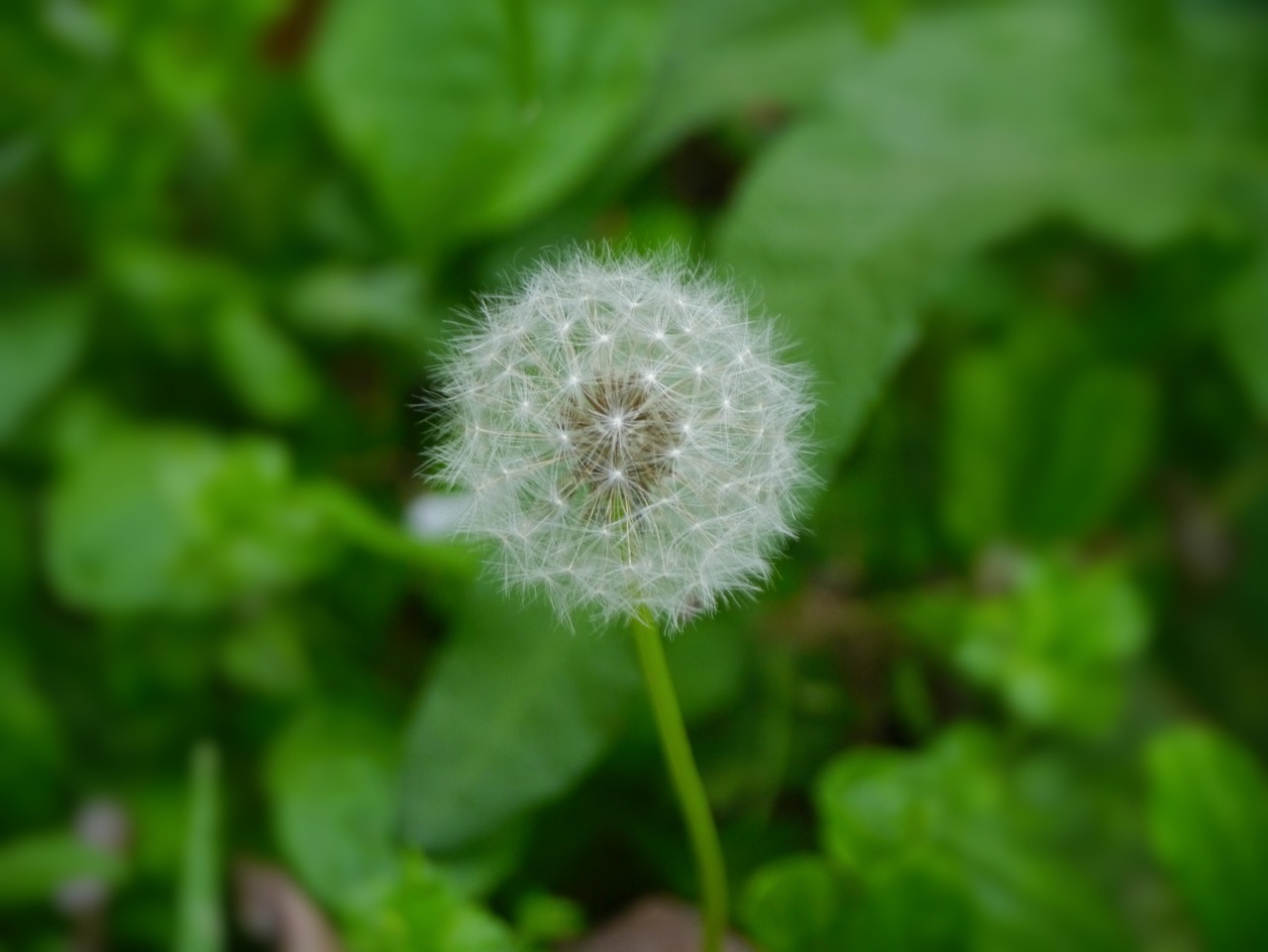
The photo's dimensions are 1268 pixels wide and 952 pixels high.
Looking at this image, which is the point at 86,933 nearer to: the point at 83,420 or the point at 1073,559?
the point at 83,420

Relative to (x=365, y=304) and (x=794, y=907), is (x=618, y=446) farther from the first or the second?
(x=365, y=304)

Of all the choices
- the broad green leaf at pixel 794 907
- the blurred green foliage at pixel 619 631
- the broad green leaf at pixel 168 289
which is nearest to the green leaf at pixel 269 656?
the blurred green foliage at pixel 619 631

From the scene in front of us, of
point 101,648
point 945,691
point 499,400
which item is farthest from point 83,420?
point 945,691

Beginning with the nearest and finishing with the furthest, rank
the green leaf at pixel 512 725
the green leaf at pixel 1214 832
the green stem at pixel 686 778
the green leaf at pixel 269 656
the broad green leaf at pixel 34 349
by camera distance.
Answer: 1. the green stem at pixel 686 778
2. the green leaf at pixel 512 725
3. the green leaf at pixel 1214 832
4. the green leaf at pixel 269 656
5. the broad green leaf at pixel 34 349

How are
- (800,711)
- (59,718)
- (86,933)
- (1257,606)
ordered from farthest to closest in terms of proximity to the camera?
(1257,606), (59,718), (86,933), (800,711)

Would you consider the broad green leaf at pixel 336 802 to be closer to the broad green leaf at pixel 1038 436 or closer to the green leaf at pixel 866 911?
the green leaf at pixel 866 911

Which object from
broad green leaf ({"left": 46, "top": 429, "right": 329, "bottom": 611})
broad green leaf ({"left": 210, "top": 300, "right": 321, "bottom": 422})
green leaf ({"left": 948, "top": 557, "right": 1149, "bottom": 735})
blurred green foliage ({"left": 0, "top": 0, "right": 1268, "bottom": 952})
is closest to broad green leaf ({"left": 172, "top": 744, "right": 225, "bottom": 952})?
blurred green foliage ({"left": 0, "top": 0, "right": 1268, "bottom": 952})

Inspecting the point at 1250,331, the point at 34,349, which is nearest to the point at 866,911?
the point at 1250,331
